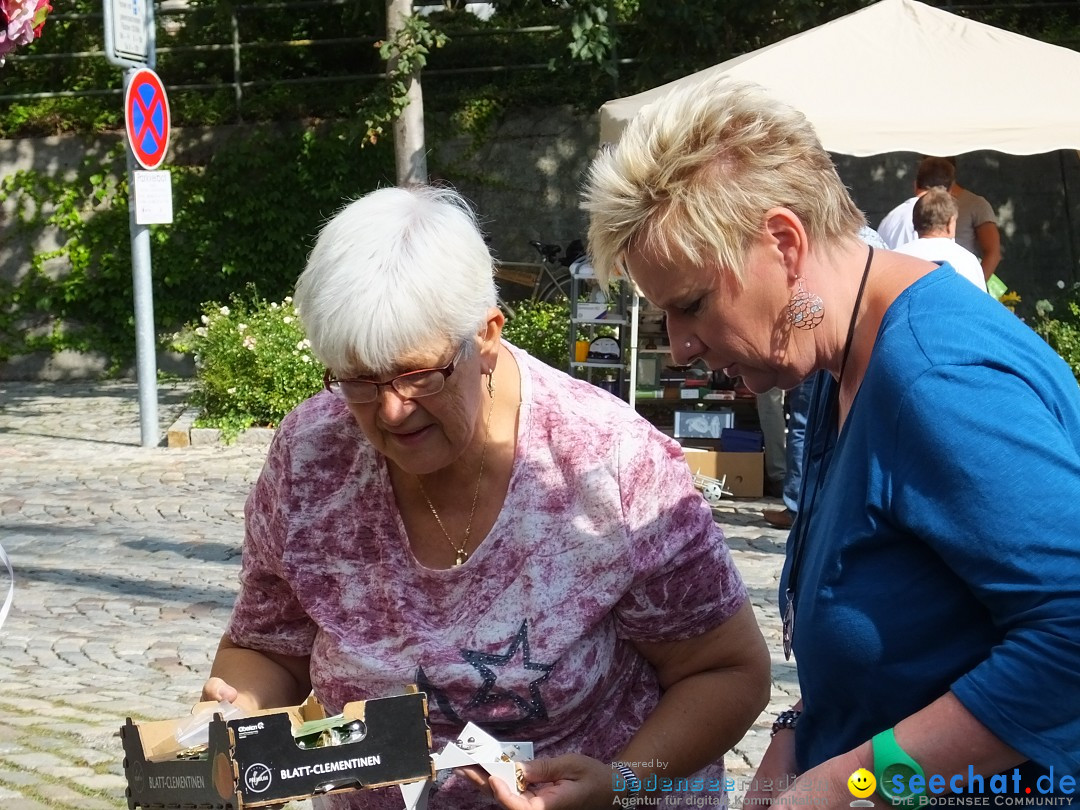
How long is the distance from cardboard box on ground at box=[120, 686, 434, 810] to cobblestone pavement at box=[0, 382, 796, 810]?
2.05 metres

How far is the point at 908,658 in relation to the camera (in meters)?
1.67

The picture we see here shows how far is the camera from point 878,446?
1642mm

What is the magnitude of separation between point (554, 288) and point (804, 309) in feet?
40.7

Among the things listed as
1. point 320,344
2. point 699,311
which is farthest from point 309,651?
point 699,311

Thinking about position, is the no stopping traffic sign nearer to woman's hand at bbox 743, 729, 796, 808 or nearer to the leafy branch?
the leafy branch

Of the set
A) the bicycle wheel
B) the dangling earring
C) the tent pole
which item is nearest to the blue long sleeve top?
the dangling earring

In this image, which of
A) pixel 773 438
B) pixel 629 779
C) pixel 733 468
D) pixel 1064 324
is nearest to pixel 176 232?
pixel 733 468

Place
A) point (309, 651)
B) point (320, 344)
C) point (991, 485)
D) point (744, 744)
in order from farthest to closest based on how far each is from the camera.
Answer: point (744, 744)
point (309, 651)
point (320, 344)
point (991, 485)

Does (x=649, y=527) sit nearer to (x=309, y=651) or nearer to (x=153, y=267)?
(x=309, y=651)

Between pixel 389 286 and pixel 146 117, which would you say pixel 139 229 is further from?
pixel 389 286

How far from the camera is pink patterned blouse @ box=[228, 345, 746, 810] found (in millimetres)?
2232

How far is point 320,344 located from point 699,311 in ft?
2.18

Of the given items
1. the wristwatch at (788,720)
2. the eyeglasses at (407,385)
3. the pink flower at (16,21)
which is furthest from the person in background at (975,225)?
the pink flower at (16,21)

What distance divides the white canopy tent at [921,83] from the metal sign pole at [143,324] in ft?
13.9
